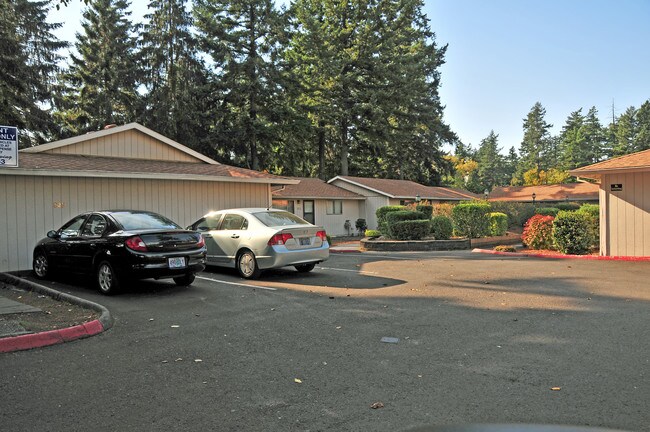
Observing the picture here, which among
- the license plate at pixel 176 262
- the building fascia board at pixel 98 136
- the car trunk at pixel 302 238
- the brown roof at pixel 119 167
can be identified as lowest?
the license plate at pixel 176 262

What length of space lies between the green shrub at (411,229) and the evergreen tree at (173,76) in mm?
22597

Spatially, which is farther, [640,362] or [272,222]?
[272,222]

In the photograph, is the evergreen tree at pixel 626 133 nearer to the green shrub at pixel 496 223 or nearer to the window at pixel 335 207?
the window at pixel 335 207

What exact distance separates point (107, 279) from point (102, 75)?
3486 centimetres

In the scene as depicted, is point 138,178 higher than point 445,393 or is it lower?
higher

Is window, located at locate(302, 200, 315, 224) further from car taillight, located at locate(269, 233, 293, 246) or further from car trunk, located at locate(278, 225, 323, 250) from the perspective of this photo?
car taillight, located at locate(269, 233, 293, 246)

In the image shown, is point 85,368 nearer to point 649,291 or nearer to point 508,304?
point 508,304

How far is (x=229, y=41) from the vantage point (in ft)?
128

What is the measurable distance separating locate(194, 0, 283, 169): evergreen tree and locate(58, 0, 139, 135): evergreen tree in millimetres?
6417

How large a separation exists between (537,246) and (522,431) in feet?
49.6

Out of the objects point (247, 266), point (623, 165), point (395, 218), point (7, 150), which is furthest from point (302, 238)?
point (395, 218)

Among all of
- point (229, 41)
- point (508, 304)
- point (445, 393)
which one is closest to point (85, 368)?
point (445, 393)

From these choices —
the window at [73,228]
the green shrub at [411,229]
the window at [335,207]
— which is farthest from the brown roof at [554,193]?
the window at [73,228]

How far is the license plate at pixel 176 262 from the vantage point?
854cm
